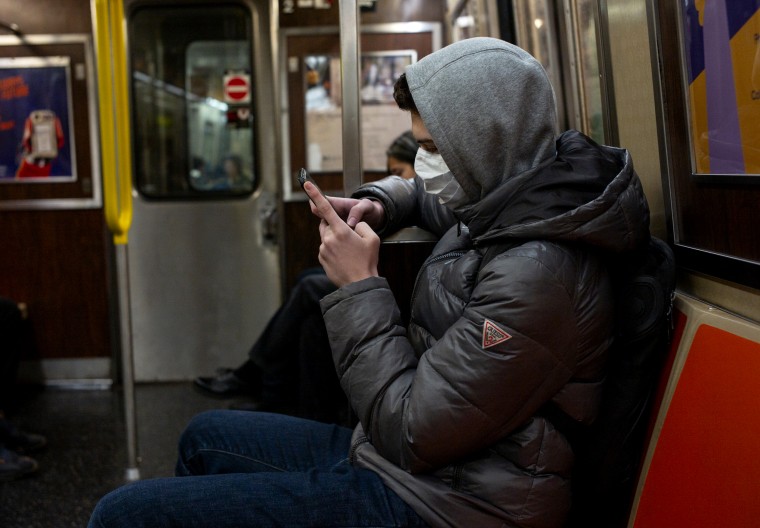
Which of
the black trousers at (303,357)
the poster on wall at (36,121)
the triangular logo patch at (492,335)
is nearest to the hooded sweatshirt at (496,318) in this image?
the triangular logo patch at (492,335)

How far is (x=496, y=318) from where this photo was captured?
4.37 ft

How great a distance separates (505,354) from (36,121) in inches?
168

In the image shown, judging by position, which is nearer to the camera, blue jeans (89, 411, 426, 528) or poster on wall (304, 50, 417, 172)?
blue jeans (89, 411, 426, 528)

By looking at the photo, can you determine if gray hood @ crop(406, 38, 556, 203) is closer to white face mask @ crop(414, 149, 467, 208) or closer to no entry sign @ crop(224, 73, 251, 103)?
white face mask @ crop(414, 149, 467, 208)

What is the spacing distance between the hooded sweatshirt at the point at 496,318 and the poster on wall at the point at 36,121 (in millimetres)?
3814

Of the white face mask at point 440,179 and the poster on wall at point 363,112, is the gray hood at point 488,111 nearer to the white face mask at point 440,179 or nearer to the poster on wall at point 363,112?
the white face mask at point 440,179

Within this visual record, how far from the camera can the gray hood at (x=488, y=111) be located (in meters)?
1.49

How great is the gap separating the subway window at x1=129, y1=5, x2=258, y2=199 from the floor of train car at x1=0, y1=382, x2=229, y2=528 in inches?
48.7

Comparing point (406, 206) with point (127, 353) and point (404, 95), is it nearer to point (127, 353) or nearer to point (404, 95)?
point (404, 95)

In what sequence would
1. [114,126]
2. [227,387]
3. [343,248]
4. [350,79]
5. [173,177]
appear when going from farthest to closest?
[173,177], [227,387], [114,126], [350,79], [343,248]

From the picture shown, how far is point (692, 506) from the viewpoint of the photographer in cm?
137

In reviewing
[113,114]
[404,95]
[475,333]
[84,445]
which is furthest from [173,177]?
[475,333]

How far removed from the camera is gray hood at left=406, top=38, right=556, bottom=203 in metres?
1.49

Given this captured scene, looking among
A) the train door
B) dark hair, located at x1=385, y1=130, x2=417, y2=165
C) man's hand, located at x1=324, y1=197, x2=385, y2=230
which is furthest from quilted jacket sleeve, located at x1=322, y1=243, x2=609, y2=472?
the train door
